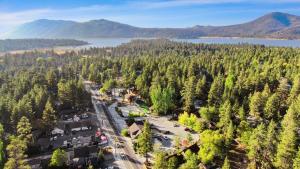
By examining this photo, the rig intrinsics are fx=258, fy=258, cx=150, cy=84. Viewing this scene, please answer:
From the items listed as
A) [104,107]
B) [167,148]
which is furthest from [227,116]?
[104,107]

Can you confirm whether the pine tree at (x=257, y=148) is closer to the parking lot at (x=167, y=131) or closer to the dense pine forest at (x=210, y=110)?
the dense pine forest at (x=210, y=110)

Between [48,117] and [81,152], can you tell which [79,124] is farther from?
[81,152]

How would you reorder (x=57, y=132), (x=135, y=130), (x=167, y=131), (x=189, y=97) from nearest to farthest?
1. (x=135, y=130)
2. (x=57, y=132)
3. (x=167, y=131)
4. (x=189, y=97)

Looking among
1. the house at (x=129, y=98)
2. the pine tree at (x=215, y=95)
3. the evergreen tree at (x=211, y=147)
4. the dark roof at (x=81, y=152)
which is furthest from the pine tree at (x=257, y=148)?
the house at (x=129, y=98)

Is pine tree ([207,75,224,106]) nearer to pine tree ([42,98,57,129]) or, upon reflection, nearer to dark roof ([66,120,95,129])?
dark roof ([66,120,95,129])

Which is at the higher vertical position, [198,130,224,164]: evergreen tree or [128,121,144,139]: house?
[198,130,224,164]: evergreen tree

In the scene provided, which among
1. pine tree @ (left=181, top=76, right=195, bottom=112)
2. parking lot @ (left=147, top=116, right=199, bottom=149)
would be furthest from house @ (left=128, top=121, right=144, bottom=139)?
pine tree @ (left=181, top=76, right=195, bottom=112)

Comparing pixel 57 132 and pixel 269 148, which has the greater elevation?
pixel 269 148

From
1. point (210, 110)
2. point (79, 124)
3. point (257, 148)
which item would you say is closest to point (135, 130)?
point (79, 124)

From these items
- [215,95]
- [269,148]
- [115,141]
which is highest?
[215,95]
